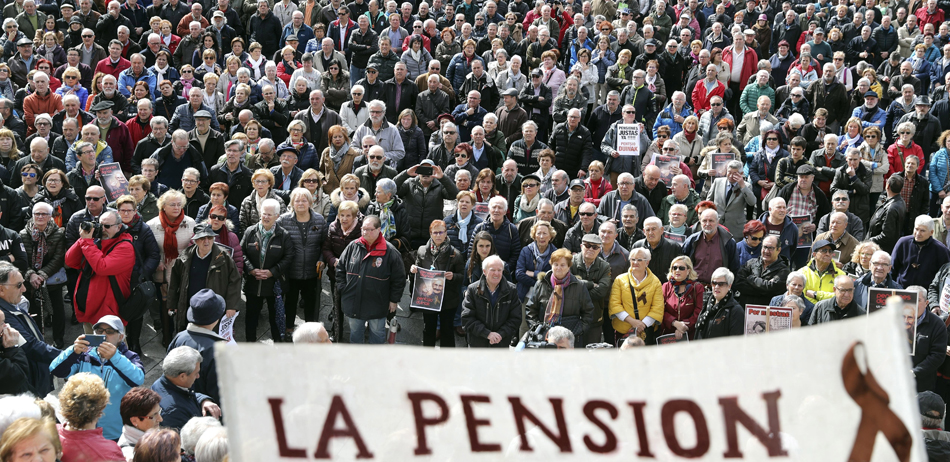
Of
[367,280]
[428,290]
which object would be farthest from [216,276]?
[428,290]

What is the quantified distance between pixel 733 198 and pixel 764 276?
1756mm

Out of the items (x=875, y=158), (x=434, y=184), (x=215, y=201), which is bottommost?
(x=215, y=201)

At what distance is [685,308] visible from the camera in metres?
9.47

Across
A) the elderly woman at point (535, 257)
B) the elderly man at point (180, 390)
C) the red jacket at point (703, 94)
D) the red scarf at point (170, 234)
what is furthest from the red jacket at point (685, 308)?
the red jacket at point (703, 94)

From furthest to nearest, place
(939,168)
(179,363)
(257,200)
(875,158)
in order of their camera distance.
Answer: (939,168)
(875,158)
(257,200)
(179,363)

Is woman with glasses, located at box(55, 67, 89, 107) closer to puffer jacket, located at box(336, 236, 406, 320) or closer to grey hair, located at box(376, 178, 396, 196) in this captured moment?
grey hair, located at box(376, 178, 396, 196)

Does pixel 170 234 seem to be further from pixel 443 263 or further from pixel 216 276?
pixel 443 263

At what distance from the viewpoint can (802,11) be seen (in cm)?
1923

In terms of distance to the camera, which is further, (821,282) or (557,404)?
(821,282)

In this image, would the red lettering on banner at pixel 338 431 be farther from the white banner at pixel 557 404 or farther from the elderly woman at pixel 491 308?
the elderly woman at pixel 491 308

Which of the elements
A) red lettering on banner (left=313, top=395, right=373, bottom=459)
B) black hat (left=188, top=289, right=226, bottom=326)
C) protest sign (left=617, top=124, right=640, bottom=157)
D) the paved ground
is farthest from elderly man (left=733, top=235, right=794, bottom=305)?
red lettering on banner (left=313, top=395, right=373, bottom=459)

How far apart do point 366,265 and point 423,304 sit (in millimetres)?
711

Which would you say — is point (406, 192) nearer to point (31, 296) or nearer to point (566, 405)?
point (31, 296)

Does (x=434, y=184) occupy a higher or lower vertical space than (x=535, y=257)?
higher
